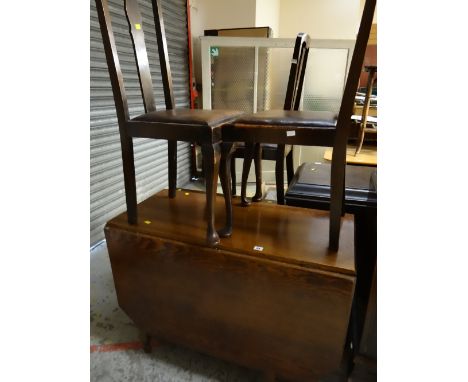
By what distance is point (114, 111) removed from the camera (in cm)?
230

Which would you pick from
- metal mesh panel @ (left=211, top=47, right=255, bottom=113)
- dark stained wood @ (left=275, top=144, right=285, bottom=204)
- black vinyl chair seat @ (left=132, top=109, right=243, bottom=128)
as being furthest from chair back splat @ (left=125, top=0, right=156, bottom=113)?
metal mesh panel @ (left=211, top=47, right=255, bottom=113)

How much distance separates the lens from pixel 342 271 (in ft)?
3.18

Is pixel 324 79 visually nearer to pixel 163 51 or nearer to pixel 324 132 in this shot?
pixel 163 51

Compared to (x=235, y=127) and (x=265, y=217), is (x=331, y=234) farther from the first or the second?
(x=235, y=127)

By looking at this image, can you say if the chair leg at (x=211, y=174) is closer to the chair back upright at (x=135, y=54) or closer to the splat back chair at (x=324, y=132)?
the splat back chair at (x=324, y=132)

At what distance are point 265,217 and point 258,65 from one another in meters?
2.26

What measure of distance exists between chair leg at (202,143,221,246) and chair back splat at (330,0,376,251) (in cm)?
39

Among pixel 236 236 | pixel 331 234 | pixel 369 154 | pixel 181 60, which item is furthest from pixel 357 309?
pixel 181 60

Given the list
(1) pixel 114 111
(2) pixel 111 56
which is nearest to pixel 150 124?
(2) pixel 111 56

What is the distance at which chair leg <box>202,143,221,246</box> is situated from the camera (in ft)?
3.55

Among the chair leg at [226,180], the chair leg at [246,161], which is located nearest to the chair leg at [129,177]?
the chair leg at [226,180]

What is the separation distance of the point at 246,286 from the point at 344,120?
63cm

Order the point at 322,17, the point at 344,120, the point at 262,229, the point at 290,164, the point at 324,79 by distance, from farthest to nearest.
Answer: the point at 322,17 → the point at 324,79 → the point at 290,164 → the point at 262,229 → the point at 344,120

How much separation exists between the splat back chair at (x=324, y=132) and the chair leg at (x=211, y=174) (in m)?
0.09
